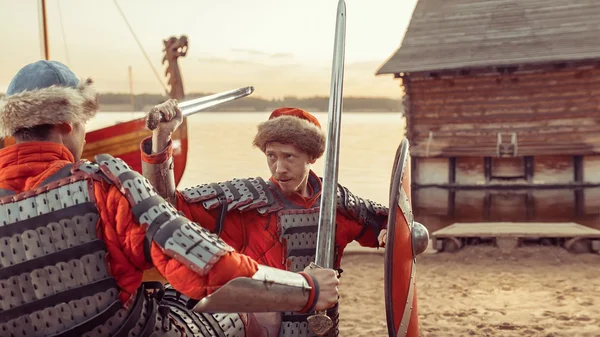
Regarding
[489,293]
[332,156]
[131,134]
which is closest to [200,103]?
[332,156]

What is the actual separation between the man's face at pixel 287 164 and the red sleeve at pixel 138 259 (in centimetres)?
124

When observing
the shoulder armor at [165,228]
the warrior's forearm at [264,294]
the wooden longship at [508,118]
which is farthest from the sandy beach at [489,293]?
the shoulder armor at [165,228]

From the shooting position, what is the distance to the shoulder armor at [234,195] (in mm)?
2930

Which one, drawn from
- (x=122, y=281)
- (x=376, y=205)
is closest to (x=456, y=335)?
(x=376, y=205)

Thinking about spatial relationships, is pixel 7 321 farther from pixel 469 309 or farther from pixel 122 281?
pixel 469 309

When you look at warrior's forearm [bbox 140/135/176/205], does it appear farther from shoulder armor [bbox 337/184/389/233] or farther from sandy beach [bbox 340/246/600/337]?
sandy beach [bbox 340/246/600/337]

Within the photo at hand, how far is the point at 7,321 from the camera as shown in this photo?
6.08 feet

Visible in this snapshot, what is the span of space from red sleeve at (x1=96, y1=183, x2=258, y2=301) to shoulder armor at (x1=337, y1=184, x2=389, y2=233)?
52.5 inches

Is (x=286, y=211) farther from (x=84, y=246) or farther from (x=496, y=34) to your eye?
(x=496, y=34)

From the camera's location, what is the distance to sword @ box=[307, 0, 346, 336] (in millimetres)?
2494

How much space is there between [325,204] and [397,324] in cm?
57

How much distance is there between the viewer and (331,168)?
269 centimetres

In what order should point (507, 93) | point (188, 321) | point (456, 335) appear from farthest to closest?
point (507, 93)
point (456, 335)
point (188, 321)

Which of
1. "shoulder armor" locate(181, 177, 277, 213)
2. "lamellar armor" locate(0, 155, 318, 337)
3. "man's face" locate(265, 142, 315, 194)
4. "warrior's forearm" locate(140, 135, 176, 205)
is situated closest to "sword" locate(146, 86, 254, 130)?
"warrior's forearm" locate(140, 135, 176, 205)
